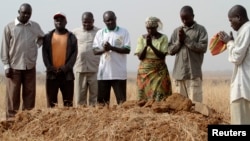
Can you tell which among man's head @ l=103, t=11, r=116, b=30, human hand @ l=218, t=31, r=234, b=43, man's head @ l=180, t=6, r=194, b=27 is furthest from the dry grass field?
man's head @ l=103, t=11, r=116, b=30

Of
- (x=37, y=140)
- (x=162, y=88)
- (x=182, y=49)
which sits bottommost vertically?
(x=37, y=140)

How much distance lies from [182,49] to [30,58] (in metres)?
2.54

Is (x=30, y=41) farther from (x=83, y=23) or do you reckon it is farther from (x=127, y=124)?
(x=127, y=124)

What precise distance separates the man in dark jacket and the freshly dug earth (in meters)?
1.41

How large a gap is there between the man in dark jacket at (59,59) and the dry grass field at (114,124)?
138cm

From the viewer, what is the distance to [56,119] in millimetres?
6348

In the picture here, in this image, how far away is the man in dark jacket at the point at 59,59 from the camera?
8.11 metres

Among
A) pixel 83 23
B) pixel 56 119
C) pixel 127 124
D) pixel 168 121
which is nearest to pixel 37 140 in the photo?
pixel 56 119

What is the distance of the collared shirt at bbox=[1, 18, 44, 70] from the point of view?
8.06 m

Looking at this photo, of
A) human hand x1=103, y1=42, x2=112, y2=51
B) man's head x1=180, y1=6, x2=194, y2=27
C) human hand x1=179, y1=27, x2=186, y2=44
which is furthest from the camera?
Result: human hand x1=103, y1=42, x2=112, y2=51

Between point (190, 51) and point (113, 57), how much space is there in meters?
1.35

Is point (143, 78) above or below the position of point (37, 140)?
above

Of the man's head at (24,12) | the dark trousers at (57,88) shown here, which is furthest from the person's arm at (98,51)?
the man's head at (24,12)

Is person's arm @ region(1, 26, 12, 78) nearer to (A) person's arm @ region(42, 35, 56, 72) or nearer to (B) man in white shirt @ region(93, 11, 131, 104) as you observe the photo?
(A) person's arm @ region(42, 35, 56, 72)
